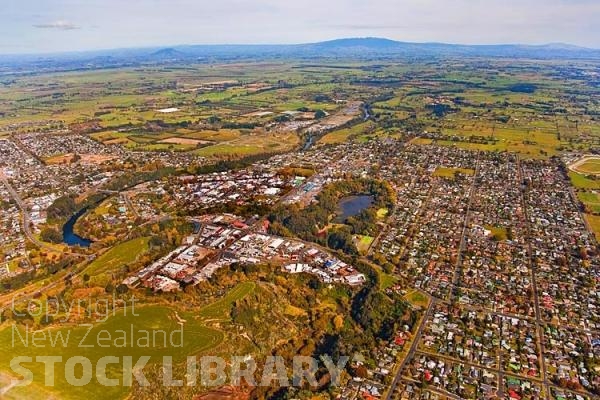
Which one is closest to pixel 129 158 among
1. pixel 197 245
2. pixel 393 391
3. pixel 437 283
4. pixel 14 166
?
pixel 14 166

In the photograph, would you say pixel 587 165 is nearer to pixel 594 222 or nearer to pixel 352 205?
pixel 594 222

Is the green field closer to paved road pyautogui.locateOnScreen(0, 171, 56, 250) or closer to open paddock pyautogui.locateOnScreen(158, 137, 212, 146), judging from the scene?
open paddock pyautogui.locateOnScreen(158, 137, 212, 146)

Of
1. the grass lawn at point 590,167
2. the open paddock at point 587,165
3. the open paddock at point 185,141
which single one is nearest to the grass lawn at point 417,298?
the open paddock at point 587,165

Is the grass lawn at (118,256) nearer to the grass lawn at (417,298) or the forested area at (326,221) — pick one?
the forested area at (326,221)

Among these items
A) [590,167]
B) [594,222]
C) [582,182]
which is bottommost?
[594,222]

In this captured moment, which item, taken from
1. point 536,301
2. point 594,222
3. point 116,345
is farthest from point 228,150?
point 536,301

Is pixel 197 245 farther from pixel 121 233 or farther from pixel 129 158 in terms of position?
pixel 129 158
